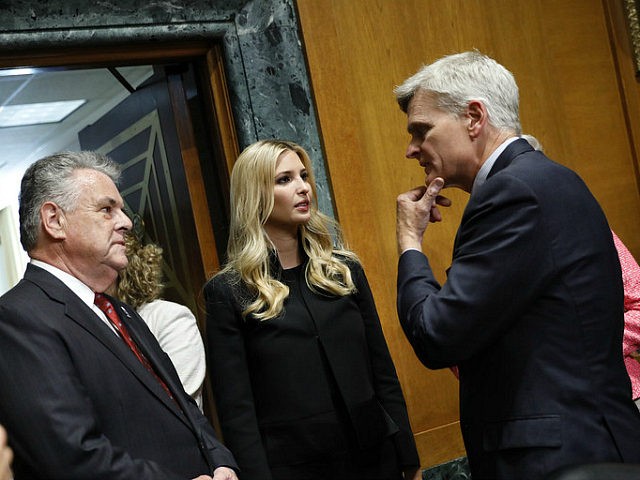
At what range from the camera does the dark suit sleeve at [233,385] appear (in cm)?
282

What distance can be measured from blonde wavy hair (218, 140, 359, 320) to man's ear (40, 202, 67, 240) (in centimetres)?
75

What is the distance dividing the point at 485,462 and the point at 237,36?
2.26 meters

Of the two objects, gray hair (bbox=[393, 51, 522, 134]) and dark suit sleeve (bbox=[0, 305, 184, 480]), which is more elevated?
gray hair (bbox=[393, 51, 522, 134])

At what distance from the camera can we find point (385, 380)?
123 inches

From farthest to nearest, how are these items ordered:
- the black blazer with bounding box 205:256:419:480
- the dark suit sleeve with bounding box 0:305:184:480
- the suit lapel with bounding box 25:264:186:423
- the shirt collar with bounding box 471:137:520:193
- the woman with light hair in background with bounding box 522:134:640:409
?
the black blazer with bounding box 205:256:419:480, the woman with light hair in background with bounding box 522:134:640:409, the suit lapel with bounding box 25:264:186:423, the shirt collar with bounding box 471:137:520:193, the dark suit sleeve with bounding box 0:305:184:480

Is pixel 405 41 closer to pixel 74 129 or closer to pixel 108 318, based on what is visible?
pixel 108 318

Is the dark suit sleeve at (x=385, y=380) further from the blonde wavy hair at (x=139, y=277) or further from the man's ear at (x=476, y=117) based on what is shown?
the man's ear at (x=476, y=117)

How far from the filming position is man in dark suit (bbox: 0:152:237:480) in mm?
2082

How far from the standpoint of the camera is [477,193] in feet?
6.68

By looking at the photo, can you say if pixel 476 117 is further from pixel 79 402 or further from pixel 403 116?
pixel 403 116

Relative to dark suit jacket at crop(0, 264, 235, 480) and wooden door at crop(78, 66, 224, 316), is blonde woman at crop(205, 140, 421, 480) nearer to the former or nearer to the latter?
dark suit jacket at crop(0, 264, 235, 480)

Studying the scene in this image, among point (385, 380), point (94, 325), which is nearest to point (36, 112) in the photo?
point (385, 380)

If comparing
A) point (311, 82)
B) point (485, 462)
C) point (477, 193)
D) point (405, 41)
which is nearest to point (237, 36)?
point (311, 82)

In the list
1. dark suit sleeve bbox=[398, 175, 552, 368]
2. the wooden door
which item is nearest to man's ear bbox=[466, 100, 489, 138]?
dark suit sleeve bbox=[398, 175, 552, 368]
